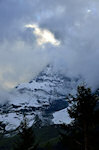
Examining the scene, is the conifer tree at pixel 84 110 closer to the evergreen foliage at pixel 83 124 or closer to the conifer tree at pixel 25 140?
the evergreen foliage at pixel 83 124

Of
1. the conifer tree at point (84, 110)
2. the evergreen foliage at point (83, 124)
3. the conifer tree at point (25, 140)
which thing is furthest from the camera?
the conifer tree at point (25, 140)

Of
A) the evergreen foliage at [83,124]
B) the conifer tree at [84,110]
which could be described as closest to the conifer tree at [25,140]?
the evergreen foliage at [83,124]

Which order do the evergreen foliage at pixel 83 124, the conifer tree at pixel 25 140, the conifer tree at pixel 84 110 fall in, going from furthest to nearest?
the conifer tree at pixel 25 140 → the conifer tree at pixel 84 110 → the evergreen foliage at pixel 83 124

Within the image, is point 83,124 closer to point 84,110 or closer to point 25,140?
point 84,110

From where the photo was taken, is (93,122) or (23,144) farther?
(23,144)

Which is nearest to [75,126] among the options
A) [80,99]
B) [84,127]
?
[84,127]

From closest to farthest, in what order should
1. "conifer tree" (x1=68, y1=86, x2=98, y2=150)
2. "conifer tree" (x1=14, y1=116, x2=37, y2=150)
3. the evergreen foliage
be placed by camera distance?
the evergreen foliage < "conifer tree" (x1=68, y1=86, x2=98, y2=150) < "conifer tree" (x1=14, y1=116, x2=37, y2=150)

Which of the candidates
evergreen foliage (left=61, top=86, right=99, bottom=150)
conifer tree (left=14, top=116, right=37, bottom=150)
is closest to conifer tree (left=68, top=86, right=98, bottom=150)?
evergreen foliage (left=61, top=86, right=99, bottom=150)

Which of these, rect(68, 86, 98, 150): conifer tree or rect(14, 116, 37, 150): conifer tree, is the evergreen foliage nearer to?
rect(68, 86, 98, 150): conifer tree

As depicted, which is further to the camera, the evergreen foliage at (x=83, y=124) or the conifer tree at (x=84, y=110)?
the conifer tree at (x=84, y=110)

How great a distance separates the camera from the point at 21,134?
39.8 m

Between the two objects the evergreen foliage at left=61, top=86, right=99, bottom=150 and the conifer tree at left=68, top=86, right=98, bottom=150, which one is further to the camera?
the conifer tree at left=68, top=86, right=98, bottom=150

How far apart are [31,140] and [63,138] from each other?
34.1 feet

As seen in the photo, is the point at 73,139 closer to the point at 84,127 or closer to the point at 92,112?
the point at 84,127
